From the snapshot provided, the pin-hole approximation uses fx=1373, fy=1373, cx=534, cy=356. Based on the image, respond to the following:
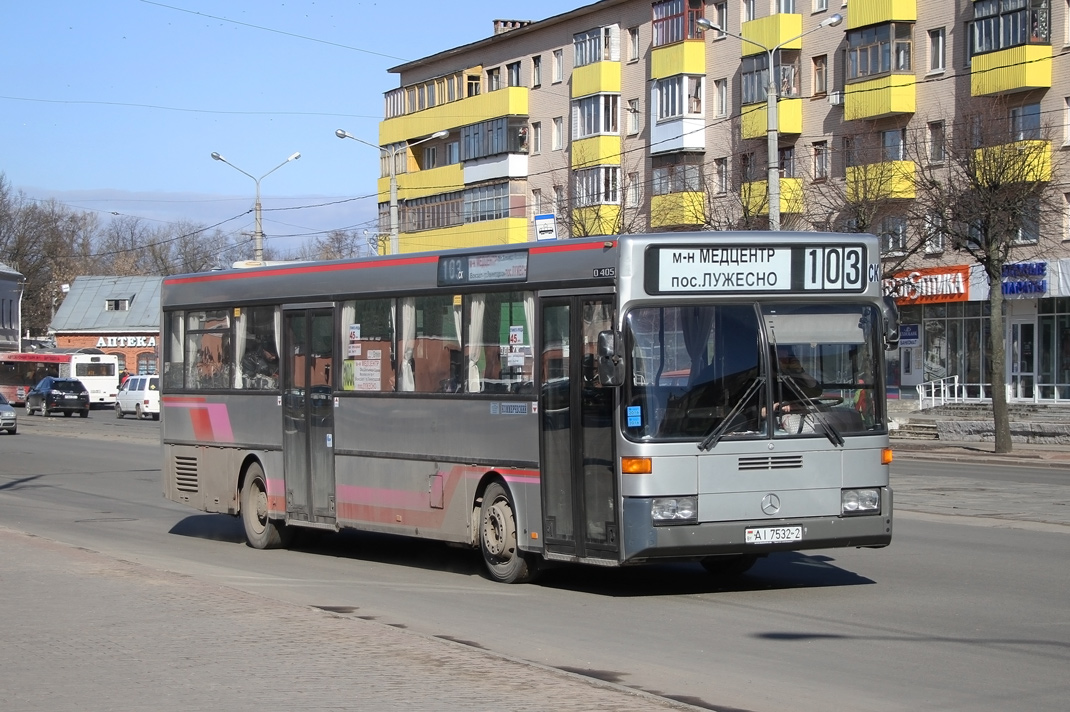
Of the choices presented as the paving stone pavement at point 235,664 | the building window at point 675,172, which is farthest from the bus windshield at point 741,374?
the building window at point 675,172

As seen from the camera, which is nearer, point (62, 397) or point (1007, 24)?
point (1007, 24)

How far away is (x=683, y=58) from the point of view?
181ft

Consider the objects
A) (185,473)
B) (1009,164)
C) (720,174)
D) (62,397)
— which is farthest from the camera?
(62,397)

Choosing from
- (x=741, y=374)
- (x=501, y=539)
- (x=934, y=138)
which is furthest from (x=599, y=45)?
(x=741, y=374)

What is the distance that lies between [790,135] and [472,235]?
63.2 ft

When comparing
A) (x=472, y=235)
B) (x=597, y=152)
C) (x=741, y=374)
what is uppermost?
(x=597, y=152)

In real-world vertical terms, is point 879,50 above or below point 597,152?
above

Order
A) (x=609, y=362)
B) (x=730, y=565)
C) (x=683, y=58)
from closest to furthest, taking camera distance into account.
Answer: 1. (x=609, y=362)
2. (x=730, y=565)
3. (x=683, y=58)

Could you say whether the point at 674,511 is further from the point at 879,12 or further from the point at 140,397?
the point at 140,397

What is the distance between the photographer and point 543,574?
1267 centimetres

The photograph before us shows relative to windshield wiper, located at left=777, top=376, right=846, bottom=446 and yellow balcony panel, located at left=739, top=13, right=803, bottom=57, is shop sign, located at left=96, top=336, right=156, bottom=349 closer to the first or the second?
yellow balcony panel, located at left=739, top=13, right=803, bottom=57

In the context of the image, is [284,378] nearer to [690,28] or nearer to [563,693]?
→ [563,693]

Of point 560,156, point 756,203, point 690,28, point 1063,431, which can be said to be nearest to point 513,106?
point 560,156

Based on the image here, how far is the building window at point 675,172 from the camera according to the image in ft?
175
